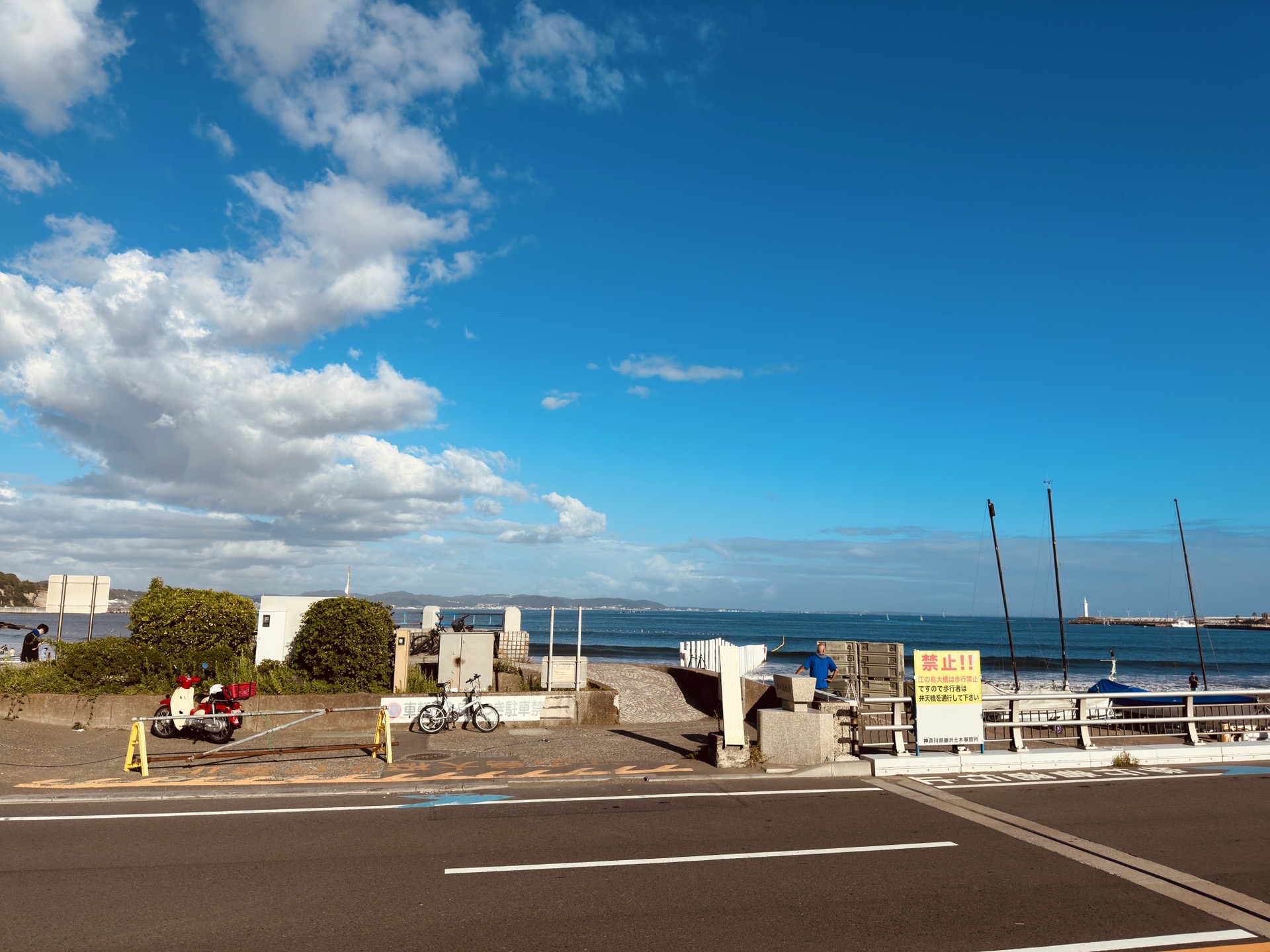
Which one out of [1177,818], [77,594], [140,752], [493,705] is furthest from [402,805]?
[77,594]

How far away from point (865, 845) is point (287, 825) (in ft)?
20.1

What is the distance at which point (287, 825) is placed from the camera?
9.02 metres

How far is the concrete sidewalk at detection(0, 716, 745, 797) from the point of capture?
11.4 m

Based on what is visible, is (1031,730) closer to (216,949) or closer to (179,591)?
(216,949)

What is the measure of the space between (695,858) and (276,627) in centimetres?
1427

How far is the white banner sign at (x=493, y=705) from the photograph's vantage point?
1661cm

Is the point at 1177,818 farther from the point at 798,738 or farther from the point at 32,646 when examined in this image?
the point at 32,646

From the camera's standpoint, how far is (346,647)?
58.7 feet

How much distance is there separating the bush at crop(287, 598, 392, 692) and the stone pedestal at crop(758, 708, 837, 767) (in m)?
9.25

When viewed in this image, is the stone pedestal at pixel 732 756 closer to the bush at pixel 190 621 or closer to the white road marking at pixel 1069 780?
the white road marking at pixel 1069 780

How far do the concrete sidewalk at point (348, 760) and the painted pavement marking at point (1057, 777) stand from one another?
10.8ft

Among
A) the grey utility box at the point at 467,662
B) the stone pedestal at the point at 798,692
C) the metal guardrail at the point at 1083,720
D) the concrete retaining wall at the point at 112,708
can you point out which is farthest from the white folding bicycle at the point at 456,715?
the metal guardrail at the point at 1083,720

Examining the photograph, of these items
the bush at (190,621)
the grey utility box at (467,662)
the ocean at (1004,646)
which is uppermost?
the bush at (190,621)

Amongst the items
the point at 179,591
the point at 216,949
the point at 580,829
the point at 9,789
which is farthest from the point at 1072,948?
the point at 179,591
